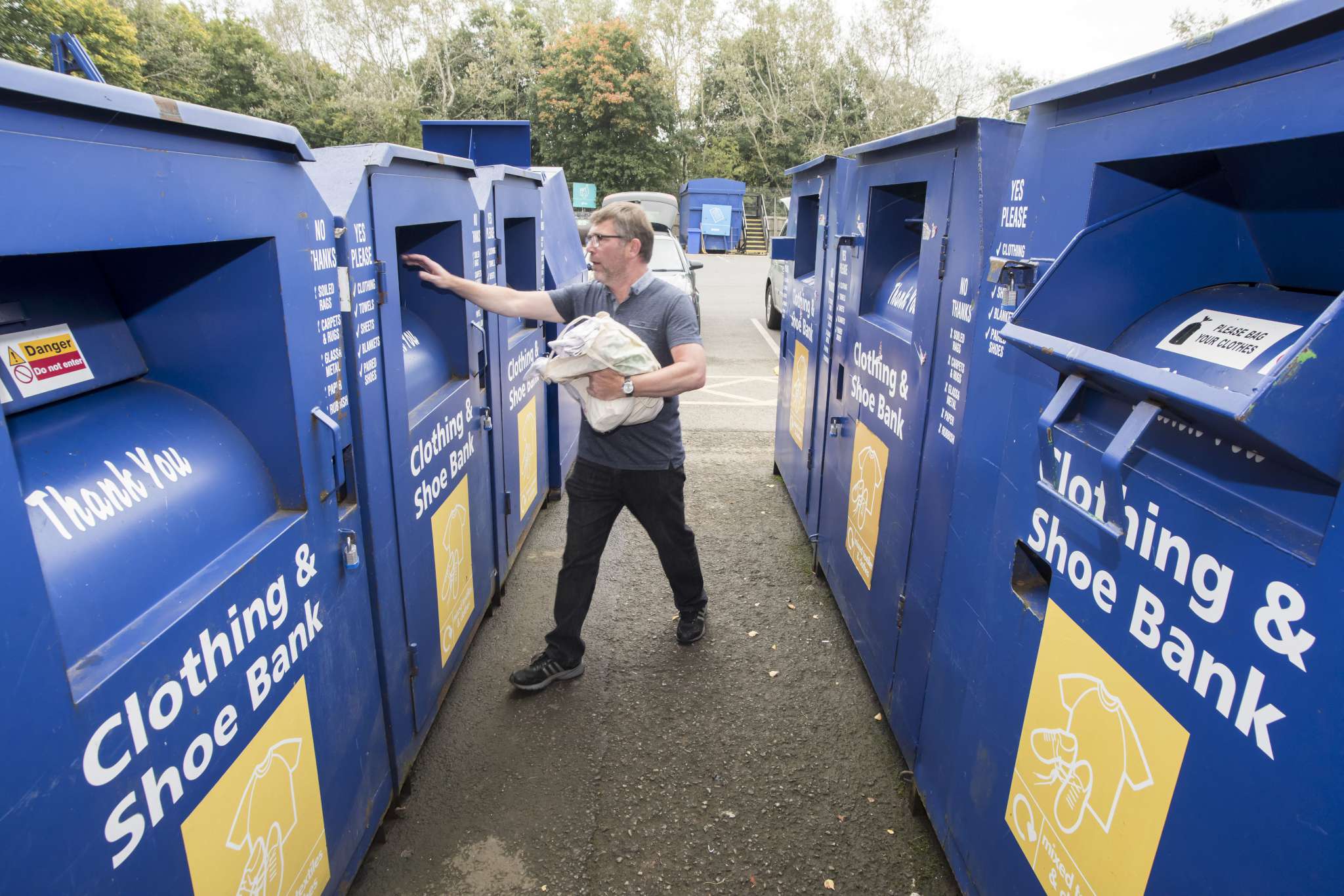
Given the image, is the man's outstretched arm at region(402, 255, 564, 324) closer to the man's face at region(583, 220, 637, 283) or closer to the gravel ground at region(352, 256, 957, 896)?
the man's face at region(583, 220, 637, 283)

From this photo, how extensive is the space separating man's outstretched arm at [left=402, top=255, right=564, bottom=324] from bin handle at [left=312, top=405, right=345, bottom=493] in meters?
1.07

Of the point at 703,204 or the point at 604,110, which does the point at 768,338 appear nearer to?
the point at 703,204

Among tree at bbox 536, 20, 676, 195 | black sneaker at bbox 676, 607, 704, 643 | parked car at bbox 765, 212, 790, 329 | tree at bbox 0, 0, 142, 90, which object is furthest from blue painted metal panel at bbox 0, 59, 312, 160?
tree at bbox 536, 20, 676, 195

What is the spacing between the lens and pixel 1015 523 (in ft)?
6.83

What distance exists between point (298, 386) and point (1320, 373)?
2051mm

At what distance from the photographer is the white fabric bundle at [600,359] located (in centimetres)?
285

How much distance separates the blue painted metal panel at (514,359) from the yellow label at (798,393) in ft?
5.58

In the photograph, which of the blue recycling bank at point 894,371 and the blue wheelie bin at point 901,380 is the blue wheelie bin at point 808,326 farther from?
the blue wheelie bin at point 901,380

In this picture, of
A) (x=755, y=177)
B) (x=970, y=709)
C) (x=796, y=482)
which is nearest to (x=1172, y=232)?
(x=970, y=709)

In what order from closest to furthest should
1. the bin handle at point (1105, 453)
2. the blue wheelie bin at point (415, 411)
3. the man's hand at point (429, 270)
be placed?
1. the bin handle at point (1105, 453)
2. the blue wheelie bin at point (415, 411)
3. the man's hand at point (429, 270)

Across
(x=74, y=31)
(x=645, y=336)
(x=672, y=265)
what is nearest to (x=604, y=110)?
(x=74, y=31)

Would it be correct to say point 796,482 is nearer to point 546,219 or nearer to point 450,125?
point 546,219

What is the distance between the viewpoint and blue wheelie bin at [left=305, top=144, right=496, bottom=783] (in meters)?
2.43

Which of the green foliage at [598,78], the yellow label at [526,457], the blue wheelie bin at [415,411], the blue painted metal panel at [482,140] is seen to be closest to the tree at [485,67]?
the green foliage at [598,78]
